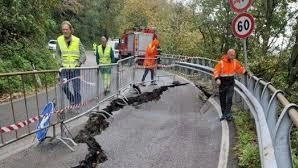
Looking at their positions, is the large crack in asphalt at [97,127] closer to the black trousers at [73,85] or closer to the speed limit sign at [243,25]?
the black trousers at [73,85]

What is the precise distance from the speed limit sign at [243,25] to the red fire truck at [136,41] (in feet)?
76.0

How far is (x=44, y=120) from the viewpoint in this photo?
8320 mm

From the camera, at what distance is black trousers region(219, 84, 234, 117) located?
1166 cm

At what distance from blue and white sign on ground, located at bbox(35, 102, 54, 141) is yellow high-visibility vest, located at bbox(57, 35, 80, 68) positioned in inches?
97.3

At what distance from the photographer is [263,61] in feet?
51.3

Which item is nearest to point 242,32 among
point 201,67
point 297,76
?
point 297,76

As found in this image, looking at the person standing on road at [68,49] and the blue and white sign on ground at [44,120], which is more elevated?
the person standing on road at [68,49]

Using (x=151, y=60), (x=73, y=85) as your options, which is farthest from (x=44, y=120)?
(x=151, y=60)

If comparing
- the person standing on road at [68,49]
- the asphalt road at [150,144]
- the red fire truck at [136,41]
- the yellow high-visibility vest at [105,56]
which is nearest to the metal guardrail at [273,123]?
the asphalt road at [150,144]

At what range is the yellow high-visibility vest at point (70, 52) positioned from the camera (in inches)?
421

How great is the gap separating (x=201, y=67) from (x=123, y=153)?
12.1 m

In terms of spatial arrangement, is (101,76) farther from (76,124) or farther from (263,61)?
(263,61)

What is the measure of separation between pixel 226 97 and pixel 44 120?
522 centimetres

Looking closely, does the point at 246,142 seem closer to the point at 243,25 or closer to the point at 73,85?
the point at 73,85
